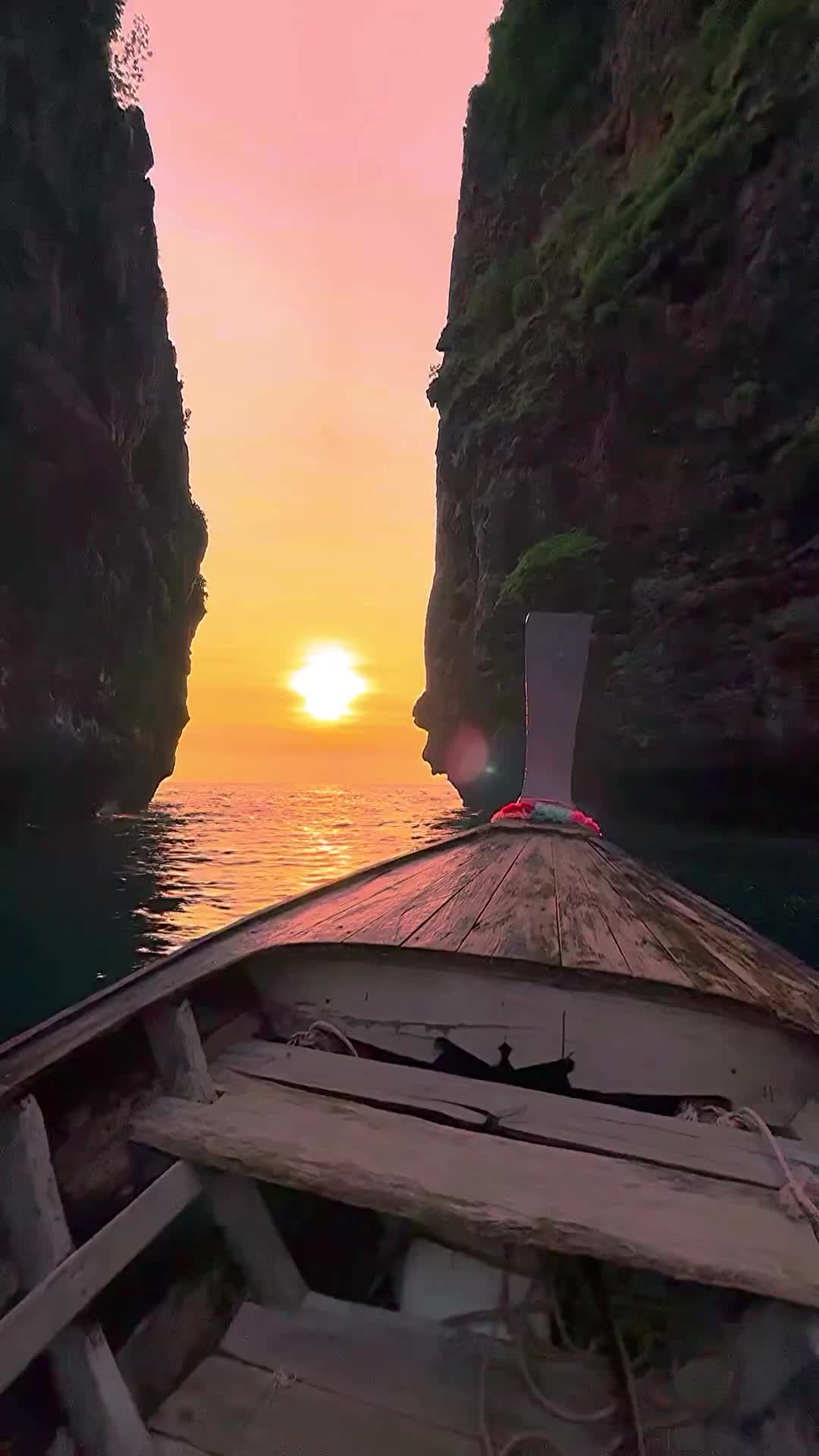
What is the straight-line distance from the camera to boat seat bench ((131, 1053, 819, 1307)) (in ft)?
4.99

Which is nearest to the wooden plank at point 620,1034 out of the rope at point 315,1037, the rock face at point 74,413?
the rope at point 315,1037

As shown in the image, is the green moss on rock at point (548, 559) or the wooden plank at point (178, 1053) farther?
the green moss on rock at point (548, 559)

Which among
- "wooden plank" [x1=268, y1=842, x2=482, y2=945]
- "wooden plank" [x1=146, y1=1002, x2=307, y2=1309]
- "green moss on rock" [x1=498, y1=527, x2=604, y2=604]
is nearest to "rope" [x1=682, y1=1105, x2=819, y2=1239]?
"wooden plank" [x1=146, y1=1002, x2=307, y2=1309]

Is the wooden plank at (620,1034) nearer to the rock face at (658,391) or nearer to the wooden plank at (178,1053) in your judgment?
the wooden plank at (178,1053)

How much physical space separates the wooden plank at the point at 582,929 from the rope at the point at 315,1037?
969mm

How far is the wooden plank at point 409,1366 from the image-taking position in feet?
5.61

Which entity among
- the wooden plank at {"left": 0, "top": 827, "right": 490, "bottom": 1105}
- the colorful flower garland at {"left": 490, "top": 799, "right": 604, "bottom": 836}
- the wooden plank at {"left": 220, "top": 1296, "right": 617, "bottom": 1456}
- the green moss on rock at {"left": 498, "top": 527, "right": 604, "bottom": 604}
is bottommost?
the wooden plank at {"left": 220, "top": 1296, "right": 617, "bottom": 1456}

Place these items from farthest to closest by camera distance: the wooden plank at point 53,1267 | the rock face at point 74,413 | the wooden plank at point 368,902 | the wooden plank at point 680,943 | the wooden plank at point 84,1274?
1. the rock face at point 74,413
2. the wooden plank at point 368,902
3. the wooden plank at point 680,943
4. the wooden plank at point 53,1267
5. the wooden plank at point 84,1274

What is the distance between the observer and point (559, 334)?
19.2m

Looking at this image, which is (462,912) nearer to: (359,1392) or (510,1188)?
(510,1188)

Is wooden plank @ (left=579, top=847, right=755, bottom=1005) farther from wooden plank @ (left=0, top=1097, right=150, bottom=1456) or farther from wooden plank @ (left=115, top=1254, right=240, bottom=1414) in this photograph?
wooden plank @ (left=0, top=1097, right=150, bottom=1456)

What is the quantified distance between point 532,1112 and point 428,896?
1.52 m

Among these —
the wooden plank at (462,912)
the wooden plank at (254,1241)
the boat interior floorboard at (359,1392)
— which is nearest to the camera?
the boat interior floorboard at (359,1392)

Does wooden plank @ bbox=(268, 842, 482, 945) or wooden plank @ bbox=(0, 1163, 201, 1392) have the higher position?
wooden plank @ bbox=(268, 842, 482, 945)
